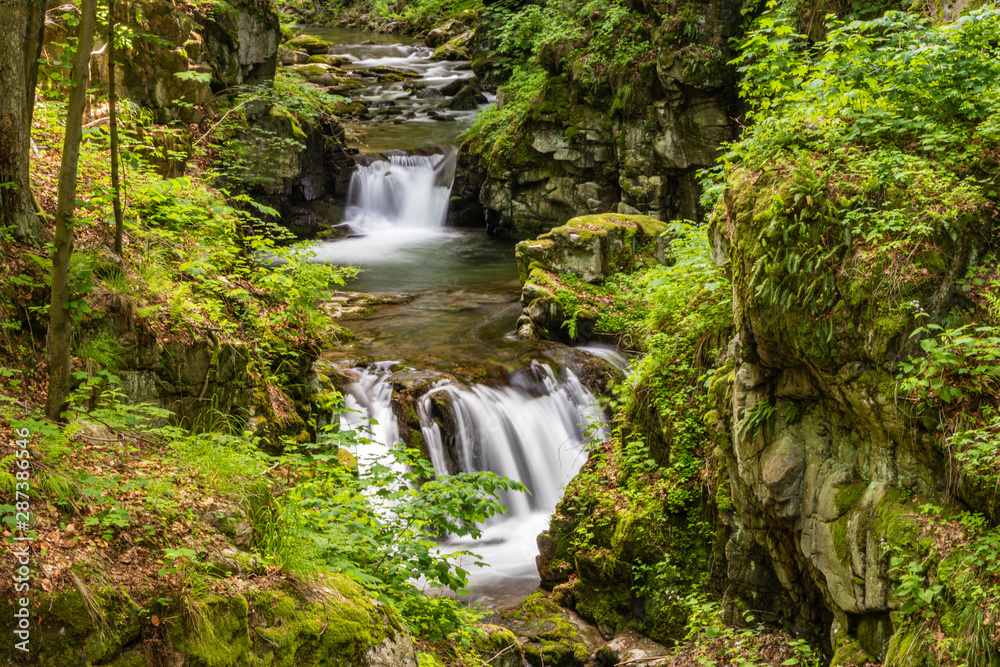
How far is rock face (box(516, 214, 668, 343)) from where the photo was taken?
1219 cm

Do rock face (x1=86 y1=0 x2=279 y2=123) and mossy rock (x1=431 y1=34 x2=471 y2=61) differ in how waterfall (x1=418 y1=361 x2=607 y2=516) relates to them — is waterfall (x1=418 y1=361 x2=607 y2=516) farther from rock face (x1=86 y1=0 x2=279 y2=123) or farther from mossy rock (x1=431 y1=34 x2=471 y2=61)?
mossy rock (x1=431 y1=34 x2=471 y2=61)

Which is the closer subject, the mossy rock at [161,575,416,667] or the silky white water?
the mossy rock at [161,575,416,667]

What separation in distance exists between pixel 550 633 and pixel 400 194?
15601 millimetres

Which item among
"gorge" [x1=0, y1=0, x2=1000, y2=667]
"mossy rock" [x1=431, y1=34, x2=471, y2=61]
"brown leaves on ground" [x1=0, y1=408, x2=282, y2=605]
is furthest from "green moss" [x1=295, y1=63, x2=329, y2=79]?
"brown leaves on ground" [x1=0, y1=408, x2=282, y2=605]

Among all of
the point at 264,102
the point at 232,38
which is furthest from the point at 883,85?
the point at 264,102

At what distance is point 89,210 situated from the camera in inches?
238

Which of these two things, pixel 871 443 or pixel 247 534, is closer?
pixel 247 534

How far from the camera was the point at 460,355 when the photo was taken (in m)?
11.4

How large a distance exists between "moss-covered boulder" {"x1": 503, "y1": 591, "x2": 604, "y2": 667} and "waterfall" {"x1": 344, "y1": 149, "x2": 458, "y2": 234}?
14268 millimetres

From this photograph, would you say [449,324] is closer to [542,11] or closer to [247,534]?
[247,534]

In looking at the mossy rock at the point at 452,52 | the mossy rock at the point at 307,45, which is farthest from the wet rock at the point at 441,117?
the mossy rock at the point at 307,45

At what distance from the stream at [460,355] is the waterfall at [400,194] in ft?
0.10

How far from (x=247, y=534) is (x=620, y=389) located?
4.85m

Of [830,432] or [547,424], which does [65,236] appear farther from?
[547,424]
